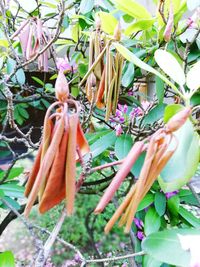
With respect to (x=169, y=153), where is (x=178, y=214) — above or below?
below

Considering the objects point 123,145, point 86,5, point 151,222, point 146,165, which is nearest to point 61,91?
point 146,165

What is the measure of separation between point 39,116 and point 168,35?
949 mm

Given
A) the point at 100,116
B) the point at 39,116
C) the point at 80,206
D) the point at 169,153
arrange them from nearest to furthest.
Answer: the point at 169,153 < the point at 100,116 < the point at 80,206 < the point at 39,116

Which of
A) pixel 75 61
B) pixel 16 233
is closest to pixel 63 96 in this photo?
pixel 75 61

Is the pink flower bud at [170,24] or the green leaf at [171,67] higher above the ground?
the pink flower bud at [170,24]

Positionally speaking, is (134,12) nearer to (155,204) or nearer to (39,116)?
(155,204)

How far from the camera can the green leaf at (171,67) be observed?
424mm

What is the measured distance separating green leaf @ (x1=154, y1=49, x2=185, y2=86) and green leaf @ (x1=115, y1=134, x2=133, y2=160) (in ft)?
0.76

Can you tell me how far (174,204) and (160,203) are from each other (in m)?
0.03

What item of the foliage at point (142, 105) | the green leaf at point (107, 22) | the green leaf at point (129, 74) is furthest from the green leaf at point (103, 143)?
the green leaf at point (107, 22)

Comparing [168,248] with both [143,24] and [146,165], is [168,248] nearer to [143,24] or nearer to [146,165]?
[146,165]

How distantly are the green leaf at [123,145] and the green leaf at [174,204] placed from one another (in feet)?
0.53

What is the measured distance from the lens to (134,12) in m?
0.70

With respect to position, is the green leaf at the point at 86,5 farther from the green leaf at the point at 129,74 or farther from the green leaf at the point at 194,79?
the green leaf at the point at 194,79
